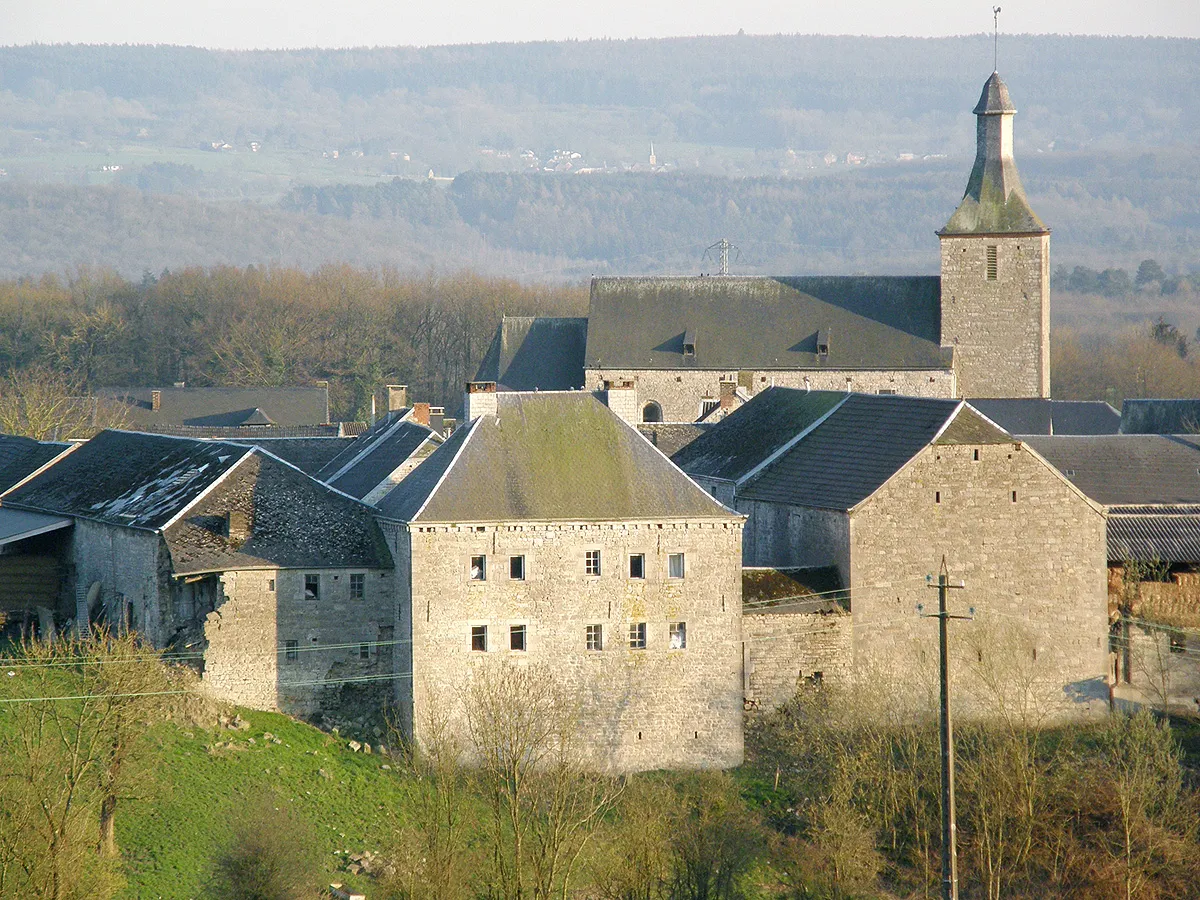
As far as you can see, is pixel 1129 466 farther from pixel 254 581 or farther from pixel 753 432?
pixel 254 581

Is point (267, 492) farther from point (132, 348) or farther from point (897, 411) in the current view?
point (132, 348)

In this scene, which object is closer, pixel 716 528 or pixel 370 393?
pixel 716 528

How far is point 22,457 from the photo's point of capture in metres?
50.8

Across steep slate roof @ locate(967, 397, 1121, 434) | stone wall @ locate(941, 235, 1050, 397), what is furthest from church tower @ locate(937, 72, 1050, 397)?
steep slate roof @ locate(967, 397, 1121, 434)

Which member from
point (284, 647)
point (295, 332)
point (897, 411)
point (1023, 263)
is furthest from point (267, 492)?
point (295, 332)

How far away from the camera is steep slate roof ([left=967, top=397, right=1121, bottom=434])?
69.7m

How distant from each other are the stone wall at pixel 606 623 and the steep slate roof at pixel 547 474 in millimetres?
352

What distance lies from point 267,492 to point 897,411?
45.2 feet

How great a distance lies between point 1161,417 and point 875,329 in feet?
46.3

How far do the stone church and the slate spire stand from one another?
0.04 m

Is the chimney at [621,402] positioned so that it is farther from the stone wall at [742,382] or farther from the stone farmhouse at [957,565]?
the stone wall at [742,382]

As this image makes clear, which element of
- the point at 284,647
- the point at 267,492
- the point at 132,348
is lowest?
the point at 284,647

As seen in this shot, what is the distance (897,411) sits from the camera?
138 feet

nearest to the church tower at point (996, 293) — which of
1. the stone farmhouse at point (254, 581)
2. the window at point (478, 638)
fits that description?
the stone farmhouse at point (254, 581)
